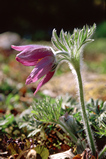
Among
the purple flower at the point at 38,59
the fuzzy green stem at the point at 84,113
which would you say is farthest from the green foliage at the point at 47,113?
the purple flower at the point at 38,59

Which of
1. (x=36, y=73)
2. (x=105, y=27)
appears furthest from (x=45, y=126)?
(x=105, y=27)

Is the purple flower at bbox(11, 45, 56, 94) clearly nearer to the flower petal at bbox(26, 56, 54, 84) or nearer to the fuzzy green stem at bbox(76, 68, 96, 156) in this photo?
the flower petal at bbox(26, 56, 54, 84)

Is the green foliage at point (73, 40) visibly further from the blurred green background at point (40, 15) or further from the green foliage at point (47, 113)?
the blurred green background at point (40, 15)

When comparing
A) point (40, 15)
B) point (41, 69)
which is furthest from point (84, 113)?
point (40, 15)

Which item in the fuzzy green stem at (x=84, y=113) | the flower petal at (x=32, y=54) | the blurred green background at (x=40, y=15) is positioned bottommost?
the fuzzy green stem at (x=84, y=113)

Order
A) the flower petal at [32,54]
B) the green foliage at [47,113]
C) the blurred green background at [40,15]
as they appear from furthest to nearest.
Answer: the blurred green background at [40,15] → the green foliage at [47,113] → the flower petal at [32,54]

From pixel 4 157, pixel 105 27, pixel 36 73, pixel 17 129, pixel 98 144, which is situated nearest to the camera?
pixel 36 73

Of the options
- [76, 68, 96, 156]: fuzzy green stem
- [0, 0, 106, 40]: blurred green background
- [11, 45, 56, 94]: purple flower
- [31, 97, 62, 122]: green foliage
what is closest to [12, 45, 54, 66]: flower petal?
[11, 45, 56, 94]: purple flower

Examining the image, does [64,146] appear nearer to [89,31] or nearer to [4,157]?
[4,157]
